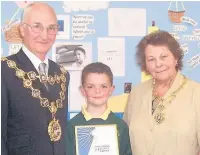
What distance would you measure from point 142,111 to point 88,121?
0.22m

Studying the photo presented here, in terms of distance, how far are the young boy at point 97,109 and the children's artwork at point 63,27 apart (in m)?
0.16

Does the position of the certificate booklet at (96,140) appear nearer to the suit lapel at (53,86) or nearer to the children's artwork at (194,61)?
the suit lapel at (53,86)

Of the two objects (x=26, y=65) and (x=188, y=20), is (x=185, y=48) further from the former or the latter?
(x=26, y=65)

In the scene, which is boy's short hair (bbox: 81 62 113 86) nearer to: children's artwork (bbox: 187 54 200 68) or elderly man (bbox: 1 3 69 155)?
elderly man (bbox: 1 3 69 155)

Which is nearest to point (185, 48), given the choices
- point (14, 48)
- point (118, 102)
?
point (118, 102)

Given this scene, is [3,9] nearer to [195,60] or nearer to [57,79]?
[57,79]

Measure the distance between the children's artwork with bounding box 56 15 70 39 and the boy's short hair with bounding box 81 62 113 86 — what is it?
150mm

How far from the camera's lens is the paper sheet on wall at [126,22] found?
160cm

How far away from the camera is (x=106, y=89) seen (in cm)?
153

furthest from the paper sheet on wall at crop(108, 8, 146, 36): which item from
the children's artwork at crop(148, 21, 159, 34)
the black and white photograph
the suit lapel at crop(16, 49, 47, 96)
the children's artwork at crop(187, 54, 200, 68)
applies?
the suit lapel at crop(16, 49, 47, 96)

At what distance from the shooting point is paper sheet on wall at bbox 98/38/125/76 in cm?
160

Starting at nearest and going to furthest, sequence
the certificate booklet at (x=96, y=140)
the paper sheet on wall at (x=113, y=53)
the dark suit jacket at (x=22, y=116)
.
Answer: the dark suit jacket at (x=22, y=116), the certificate booklet at (x=96, y=140), the paper sheet on wall at (x=113, y=53)

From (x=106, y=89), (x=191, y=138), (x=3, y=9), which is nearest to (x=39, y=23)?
(x=3, y=9)

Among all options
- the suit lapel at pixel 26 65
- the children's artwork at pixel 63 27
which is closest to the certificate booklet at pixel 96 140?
the suit lapel at pixel 26 65
